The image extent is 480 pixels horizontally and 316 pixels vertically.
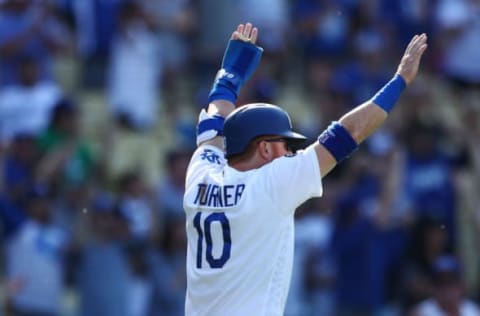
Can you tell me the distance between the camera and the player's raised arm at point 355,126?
8070 mm

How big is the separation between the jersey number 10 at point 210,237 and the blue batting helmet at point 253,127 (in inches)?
14.2

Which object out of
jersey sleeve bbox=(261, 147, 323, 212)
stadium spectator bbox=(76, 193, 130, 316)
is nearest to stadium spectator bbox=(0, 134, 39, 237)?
stadium spectator bbox=(76, 193, 130, 316)

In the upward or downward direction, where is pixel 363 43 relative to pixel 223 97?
upward

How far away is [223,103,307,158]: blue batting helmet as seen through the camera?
8.18m

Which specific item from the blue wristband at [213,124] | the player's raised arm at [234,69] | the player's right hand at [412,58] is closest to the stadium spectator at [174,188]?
the player's raised arm at [234,69]

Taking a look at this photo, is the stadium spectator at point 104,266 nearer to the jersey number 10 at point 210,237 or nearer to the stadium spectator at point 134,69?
the stadium spectator at point 134,69

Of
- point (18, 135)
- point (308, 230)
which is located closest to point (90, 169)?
point (18, 135)

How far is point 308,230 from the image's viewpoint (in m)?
13.7

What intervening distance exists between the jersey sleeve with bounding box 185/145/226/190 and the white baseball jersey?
0.20 m

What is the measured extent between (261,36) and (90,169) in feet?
9.45

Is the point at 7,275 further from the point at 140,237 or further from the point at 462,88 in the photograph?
the point at 462,88

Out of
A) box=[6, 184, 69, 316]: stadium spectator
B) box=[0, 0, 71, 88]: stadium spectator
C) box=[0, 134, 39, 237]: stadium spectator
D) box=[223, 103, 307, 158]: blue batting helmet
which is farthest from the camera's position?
box=[0, 0, 71, 88]: stadium spectator

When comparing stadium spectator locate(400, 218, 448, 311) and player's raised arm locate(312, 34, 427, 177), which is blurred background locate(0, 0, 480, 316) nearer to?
stadium spectator locate(400, 218, 448, 311)

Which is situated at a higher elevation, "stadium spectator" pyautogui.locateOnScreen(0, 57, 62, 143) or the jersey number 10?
"stadium spectator" pyautogui.locateOnScreen(0, 57, 62, 143)
